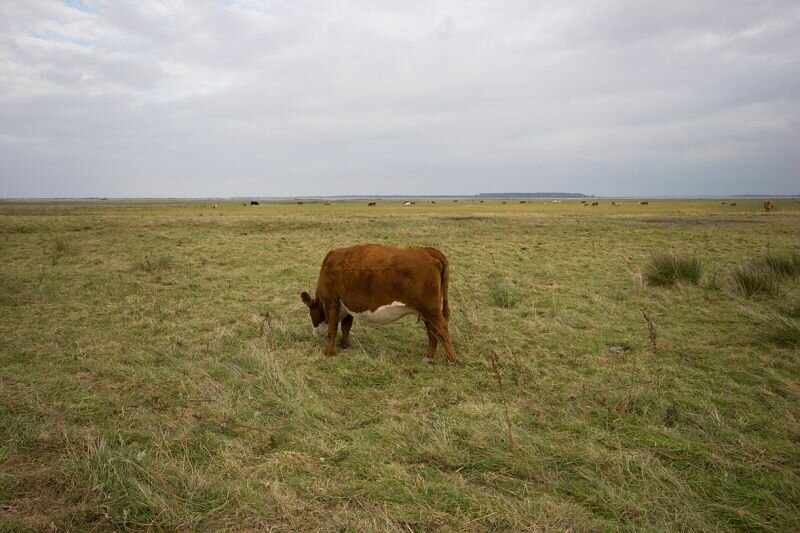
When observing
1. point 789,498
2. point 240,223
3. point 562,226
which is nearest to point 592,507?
point 789,498

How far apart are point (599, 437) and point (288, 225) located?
28.9 m

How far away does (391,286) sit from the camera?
21.5ft

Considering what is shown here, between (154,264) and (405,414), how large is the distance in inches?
496

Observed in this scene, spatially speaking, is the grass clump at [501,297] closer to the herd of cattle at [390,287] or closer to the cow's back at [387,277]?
the herd of cattle at [390,287]

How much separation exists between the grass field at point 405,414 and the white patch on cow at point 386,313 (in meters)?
0.63

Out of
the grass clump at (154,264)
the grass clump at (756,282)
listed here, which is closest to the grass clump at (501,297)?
the grass clump at (756,282)

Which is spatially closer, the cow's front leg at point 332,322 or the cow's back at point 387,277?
the cow's back at point 387,277

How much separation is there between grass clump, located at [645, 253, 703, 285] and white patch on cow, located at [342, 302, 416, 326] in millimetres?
8427

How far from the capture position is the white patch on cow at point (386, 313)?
6574 mm

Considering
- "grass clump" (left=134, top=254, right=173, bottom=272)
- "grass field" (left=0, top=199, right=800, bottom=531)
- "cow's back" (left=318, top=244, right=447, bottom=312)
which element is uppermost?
"cow's back" (left=318, top=244, right=447, bottom=312)

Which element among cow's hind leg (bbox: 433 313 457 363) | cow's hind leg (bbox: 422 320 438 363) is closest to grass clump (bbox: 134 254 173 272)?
cow's hind leg (bbox: 422 320 438 363)

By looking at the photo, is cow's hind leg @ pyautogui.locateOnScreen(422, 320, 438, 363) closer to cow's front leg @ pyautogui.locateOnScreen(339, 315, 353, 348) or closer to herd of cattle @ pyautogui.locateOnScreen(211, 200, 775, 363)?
herd of cattle @ pyautogui.locateOnScreen(211, 200, 775, 363)

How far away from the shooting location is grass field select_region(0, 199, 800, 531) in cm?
334

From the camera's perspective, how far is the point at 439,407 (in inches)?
205
